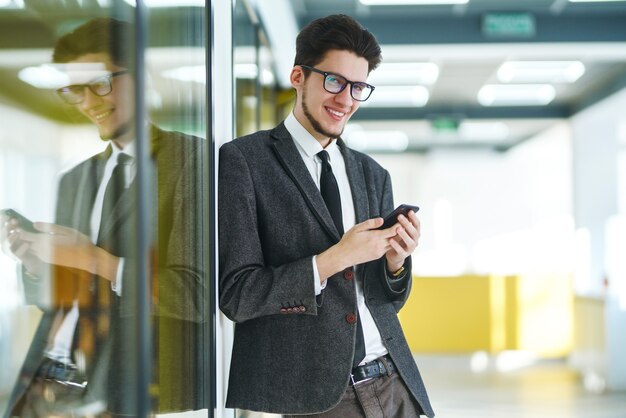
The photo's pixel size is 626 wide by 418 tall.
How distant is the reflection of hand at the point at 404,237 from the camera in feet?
5.44

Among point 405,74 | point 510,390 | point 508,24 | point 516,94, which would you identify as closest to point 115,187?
point 508,24

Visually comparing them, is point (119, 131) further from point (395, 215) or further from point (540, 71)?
point (540, 71)

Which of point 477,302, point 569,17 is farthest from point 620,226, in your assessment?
point 569,17

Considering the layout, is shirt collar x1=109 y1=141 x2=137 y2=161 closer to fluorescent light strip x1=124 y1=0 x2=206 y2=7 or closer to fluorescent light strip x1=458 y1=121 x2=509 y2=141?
fluorescent light strip x1=124 y1=0 x2=206 y2=7

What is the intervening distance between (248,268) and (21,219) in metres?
0.66

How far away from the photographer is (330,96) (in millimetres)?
1763

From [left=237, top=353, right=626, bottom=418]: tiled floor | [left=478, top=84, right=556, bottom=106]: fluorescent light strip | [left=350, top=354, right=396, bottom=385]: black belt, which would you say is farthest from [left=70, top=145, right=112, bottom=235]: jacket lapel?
[left=478, top=84, right=556, bottom=106]: fluorescent light strip

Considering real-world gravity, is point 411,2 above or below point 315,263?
above

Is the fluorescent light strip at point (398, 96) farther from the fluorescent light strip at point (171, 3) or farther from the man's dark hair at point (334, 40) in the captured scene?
the man's dark hair at point (334, 40)

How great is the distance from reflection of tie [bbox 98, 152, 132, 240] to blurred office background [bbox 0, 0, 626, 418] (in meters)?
0.09

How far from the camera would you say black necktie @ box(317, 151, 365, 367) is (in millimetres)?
1713

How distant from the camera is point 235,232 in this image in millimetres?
1644

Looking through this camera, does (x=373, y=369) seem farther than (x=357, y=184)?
No

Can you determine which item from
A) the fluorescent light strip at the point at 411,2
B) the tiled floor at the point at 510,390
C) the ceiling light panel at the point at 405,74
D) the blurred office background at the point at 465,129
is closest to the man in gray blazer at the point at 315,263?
the blurred office background at the point at 465,129
